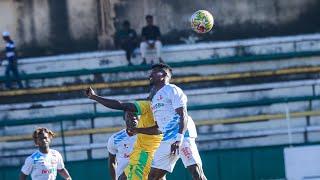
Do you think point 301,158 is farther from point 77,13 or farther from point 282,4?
point 77,13

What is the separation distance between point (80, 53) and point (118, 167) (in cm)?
925

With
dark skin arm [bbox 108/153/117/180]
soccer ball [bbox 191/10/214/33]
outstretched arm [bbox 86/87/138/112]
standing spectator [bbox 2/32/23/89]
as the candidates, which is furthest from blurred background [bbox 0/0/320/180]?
outstretched arm [bbox 86/87/138/112]

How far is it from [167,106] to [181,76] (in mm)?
9522

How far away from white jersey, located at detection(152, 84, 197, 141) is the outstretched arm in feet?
1.31

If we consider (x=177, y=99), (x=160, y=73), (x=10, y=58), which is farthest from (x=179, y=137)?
(x=10, y=58)

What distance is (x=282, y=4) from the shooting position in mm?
22047

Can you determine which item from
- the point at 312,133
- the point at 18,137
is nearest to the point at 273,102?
the point at 312,133

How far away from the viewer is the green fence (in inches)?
758

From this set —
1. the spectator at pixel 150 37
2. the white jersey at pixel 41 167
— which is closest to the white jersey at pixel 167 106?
the white jersey at pixel 41 167

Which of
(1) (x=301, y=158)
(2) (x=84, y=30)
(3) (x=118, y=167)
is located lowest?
(1) (x=301, y=158)

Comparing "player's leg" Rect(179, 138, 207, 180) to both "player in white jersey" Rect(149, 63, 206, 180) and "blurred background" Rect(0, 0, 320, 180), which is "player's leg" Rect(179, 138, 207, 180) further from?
"blurred background" Rect(0, 0, 320, 180)

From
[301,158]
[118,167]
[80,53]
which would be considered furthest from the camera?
[80,53]

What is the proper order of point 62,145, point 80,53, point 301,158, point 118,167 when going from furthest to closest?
1. point 80,53
2. point 62,145
3. point 301,158
4. point 118,167

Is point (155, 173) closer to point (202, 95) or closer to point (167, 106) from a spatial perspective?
point (167, 106)
